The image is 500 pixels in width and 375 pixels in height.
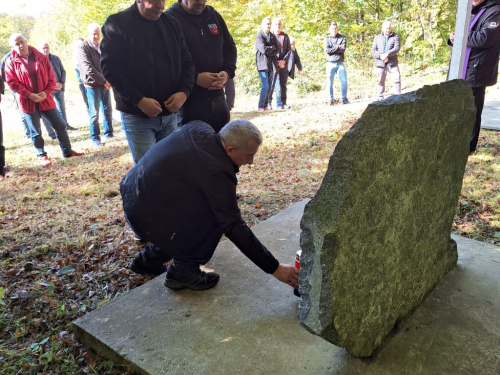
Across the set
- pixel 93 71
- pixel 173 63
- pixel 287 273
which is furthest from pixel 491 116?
pixel 93 71

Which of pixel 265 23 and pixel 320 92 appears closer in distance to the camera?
pixel 265 23

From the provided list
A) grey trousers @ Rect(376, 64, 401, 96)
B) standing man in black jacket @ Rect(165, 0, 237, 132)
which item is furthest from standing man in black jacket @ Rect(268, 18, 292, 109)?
standing man in black jacket @ Rect(165, 0, 237, 132)

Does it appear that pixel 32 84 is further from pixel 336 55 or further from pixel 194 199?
pixel 336 55

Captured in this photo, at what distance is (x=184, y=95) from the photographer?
10.7 feet

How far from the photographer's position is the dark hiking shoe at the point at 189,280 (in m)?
2.53

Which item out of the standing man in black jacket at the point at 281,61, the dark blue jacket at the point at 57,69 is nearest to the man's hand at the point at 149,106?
the dark blue jacket at the point at 57,69

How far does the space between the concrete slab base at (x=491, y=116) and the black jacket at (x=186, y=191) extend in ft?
19.0

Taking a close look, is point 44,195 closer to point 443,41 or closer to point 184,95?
point 184,95

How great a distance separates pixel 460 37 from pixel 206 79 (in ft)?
8.33

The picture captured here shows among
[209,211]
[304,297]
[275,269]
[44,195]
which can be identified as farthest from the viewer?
[44,195]

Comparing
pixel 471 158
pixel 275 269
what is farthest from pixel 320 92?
pixel 275 269

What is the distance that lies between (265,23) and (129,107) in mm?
7455

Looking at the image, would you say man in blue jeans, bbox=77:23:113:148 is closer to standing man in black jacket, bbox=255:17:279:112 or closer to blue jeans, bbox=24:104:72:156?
blue jeans, bbox=24:104:72:156

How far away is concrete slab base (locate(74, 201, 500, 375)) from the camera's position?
1.93 meters
